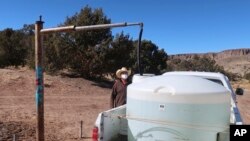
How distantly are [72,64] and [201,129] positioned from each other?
2201 centimetres

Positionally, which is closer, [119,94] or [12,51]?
[119,94]

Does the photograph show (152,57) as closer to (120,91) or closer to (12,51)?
(12,51)

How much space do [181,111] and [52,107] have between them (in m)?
10.7

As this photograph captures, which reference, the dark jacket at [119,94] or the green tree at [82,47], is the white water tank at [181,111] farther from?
the green tree at [82,47]

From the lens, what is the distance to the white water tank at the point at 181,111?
4703 mm

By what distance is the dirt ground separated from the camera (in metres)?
9.77

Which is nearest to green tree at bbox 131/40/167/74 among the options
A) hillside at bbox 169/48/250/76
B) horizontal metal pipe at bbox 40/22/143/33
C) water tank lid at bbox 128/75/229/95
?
horizontal metal pipe at bbox 40/22/143/33

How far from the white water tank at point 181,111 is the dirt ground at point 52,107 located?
452 centimetres

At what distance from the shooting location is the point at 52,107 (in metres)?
14.9

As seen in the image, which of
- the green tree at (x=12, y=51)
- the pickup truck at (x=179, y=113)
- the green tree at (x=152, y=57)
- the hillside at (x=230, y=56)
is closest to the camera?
the pickup truck at (x=179, y=113)

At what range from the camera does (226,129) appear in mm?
4938

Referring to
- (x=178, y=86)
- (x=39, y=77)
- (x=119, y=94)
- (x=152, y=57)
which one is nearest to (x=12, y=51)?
(x=152, y=57)

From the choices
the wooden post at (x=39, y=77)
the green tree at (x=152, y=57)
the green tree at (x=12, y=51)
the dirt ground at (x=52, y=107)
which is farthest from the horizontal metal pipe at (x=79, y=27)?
the green tree at (x=152, y=57)

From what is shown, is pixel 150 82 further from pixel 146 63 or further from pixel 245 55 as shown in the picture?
pixel 245 55
